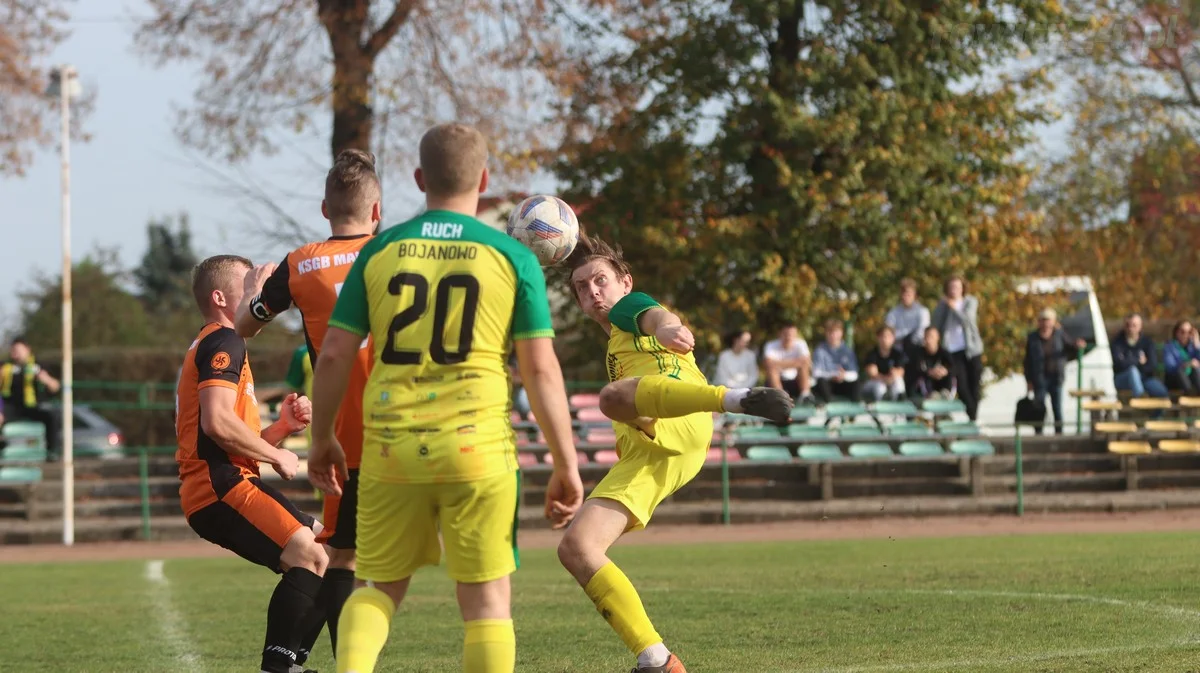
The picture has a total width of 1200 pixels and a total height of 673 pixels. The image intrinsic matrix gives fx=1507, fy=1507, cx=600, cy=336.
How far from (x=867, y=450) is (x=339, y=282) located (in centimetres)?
1463

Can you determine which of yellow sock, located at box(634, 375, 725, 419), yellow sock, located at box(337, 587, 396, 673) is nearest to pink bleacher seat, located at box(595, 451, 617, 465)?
yellow sock, located at box(634, 375, 725, 419)

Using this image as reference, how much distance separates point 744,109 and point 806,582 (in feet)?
43.1

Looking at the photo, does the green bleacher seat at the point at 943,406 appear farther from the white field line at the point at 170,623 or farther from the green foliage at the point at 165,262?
the green foliage at the point at 165,262

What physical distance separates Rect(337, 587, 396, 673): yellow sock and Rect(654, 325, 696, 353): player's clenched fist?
1.46m

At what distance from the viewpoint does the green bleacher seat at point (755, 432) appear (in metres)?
19.4

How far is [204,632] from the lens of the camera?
28.7 feet

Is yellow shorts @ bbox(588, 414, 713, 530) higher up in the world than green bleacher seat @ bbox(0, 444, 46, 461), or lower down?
higher up

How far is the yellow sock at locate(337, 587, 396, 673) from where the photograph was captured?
446 centimetres

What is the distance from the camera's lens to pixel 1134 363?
2122 cm

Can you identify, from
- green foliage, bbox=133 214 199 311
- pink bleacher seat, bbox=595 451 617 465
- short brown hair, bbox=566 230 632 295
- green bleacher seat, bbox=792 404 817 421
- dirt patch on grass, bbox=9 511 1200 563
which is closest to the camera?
short brown hair, bbox=566 230 632 295

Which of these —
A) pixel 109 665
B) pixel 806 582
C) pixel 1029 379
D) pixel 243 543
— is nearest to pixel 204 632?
pixel 109 665

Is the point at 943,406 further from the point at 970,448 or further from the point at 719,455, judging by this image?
the point at 719,455

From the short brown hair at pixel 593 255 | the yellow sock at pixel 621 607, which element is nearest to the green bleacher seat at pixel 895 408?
the short brown hair at pixel 593 255

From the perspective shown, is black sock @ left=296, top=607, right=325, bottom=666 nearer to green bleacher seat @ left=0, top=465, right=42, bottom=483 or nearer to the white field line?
the white field line
